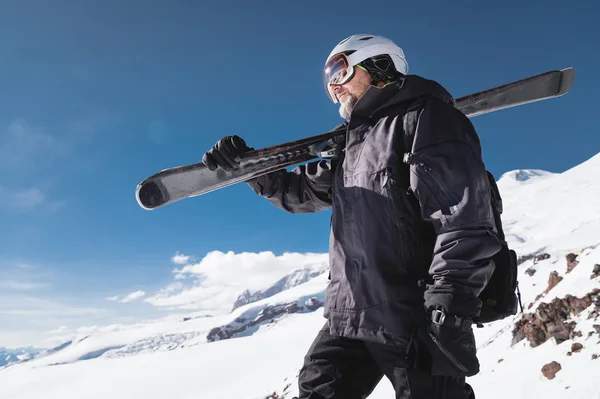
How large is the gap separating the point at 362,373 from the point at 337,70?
2157 mm

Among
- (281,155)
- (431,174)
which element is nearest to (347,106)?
(281,155)

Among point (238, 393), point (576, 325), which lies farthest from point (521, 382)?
A: point (238, 393)

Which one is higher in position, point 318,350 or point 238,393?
→ point 318,350

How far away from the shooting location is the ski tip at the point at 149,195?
399cm

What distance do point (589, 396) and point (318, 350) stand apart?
5946 millimetres

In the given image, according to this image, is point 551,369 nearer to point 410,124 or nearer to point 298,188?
point 298,188

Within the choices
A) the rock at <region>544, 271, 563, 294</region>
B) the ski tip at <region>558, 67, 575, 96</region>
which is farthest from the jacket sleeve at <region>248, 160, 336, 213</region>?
the rock at <region>544, 271, 563, 294</region>

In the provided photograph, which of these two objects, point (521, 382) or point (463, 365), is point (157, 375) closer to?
point (521, 382)

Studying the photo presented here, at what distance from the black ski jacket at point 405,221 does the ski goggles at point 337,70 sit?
0.43 metres

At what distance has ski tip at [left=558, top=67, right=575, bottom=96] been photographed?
367cm

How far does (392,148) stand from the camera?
7.75 feet

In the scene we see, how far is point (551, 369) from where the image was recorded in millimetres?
7918

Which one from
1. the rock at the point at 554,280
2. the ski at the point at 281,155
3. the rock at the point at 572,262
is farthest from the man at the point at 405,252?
the rock at the point at 572,262

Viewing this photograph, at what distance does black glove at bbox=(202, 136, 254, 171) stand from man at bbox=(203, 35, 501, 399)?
3.59ft
